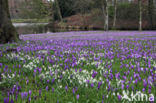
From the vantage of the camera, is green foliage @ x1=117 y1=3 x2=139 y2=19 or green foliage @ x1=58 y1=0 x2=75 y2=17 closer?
green foliage @ x1=117 y1=3 x2=139 y2=19

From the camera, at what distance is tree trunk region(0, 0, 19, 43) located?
1223cm

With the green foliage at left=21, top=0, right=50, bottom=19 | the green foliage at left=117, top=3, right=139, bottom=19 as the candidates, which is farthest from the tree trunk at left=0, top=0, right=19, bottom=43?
the green foliage at left=117, top=3, right=139, bottom=19

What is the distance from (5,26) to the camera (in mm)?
12242

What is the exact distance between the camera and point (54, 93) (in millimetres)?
3674

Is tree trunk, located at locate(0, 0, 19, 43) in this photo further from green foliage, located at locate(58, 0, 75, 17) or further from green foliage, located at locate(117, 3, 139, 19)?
green foliage, located at locate(58, 0, 75, 17)

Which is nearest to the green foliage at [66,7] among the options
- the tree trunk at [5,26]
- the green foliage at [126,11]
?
the green foliage at [126,11]

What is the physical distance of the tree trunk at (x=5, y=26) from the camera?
12.2 meters

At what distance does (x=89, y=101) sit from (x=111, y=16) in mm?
60333

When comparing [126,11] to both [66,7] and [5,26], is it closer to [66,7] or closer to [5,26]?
[66,7]

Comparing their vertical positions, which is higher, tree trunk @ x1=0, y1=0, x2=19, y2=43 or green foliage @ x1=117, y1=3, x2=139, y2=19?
green foliage @ x1=117, y1=3, x2=139, y2=19

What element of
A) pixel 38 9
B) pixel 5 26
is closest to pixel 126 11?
pixel 38 9

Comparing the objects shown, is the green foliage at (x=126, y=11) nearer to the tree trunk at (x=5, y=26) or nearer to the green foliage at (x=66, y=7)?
the green foliage at (x=66, y=7)

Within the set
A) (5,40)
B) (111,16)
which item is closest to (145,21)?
(111,16)

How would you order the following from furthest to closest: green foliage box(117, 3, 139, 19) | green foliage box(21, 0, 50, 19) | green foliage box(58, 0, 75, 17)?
green foliage box(58, 0, 75, 17), green foliage box(117, 3, 139, 19), green foliage box(21, 0, 50, 19)
